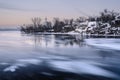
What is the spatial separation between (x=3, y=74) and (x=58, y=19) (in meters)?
148

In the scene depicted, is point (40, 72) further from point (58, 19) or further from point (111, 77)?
point (58, 19)

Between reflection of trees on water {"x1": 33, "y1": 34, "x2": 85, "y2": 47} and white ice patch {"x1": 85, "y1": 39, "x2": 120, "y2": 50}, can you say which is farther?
reflection of trees on water {"x1": 33, "y1": 34, "x2": 85, "y2": 47}

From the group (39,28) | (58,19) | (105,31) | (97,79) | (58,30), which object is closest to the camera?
(97,79)

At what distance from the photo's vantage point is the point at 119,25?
308 ft

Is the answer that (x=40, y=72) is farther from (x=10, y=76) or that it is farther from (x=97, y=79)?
(x=97, y=79)

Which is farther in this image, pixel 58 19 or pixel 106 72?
pixel 58 19

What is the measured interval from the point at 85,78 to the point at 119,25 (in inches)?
3506

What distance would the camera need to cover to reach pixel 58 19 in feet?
514

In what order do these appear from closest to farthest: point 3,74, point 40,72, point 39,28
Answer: point 3,74 → point 40,72 → point 39,28

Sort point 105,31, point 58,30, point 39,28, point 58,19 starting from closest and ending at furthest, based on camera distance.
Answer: point 105,31, point 58,30, point 39,28, point 58,19

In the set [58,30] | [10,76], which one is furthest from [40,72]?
[58,30]

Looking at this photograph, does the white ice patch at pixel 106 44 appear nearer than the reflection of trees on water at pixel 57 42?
Yes

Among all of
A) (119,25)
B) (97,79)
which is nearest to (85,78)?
(97,79)

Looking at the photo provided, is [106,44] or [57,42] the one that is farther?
[57,42]
